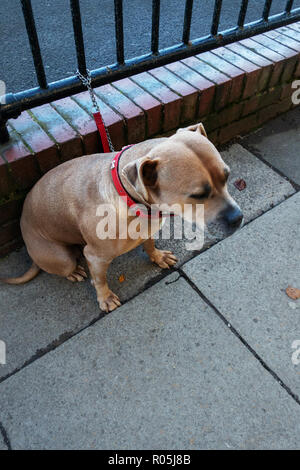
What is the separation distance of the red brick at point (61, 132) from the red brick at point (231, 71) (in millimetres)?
1599

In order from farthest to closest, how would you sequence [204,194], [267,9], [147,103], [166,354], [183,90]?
[267,9]
[183,90]
[147,103]
[166,354]
[204,194]

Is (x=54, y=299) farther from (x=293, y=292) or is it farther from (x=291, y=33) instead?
(x=291, y=33)

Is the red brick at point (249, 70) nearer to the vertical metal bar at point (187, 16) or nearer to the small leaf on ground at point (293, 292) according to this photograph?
the vertical metal bar at point (187, 16)

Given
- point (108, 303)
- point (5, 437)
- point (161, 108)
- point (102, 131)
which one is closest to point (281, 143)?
point (161, 108)

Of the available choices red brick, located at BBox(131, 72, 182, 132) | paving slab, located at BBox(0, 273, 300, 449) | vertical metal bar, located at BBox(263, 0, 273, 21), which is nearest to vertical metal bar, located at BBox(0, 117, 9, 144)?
red brick, located at BBox(131, 72, 182, 132)

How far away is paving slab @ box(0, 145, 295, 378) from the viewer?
246 cm

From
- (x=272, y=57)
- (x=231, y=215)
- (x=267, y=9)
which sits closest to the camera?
(x=231, y=215)

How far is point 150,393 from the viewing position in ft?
7.35

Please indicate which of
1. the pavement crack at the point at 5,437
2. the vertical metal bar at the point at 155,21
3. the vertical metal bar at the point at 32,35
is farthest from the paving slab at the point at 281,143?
the pavement crack at the point at 5,437

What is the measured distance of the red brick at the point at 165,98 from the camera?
2998 millimetres

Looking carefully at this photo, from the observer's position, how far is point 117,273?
287 centimetres

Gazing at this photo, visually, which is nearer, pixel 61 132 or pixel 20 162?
pixel 20 162

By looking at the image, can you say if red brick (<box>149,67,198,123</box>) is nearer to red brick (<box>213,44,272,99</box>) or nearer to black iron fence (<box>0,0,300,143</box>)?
black iron fence (<box>0,0,300,143</box>)

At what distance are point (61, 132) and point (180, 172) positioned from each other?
1.25 metres
